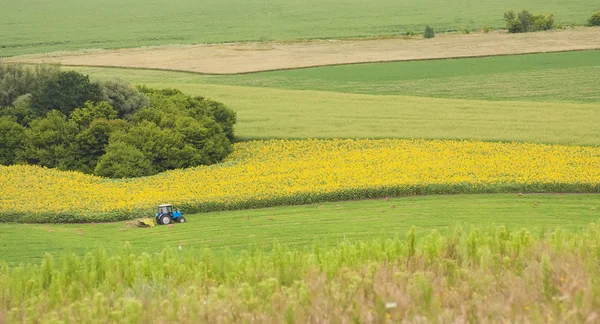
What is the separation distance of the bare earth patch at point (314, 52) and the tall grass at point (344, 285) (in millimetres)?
51985

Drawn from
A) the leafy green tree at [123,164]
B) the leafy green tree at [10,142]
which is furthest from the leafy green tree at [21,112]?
the leafy green tree at [123,164]

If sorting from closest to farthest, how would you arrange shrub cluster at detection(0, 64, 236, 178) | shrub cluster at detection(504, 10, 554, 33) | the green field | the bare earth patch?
1. shrub cluster at detection(0, 64, 236, 178)
2. the green field
3. the bare earth patch
4. shrub cluster at detection(504, 10, 554, 33)

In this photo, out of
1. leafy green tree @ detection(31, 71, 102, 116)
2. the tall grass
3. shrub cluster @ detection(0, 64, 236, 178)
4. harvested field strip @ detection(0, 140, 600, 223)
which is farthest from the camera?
leafy green tree @ detection(31, 71, 102, 116)

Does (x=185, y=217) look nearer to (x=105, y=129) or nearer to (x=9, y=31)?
(x=105, y=129)

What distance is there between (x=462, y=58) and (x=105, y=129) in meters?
36.6

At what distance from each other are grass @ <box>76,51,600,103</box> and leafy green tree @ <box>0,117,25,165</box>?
2222 centimetres

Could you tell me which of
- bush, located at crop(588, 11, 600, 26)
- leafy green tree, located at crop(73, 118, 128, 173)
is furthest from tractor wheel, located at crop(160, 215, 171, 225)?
bush, located at crop(588, 11, 600, 26)

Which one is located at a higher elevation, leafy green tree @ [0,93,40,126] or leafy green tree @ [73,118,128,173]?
leafy green tree @ [0,93,40,126]

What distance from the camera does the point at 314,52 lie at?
234 ft

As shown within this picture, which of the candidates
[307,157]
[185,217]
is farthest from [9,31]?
[185,217]

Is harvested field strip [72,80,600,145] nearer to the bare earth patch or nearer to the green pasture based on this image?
the green pasture

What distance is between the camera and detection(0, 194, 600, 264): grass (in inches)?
852

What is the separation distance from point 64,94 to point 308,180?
13451mm

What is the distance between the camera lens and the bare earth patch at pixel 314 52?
65688 millimetres
